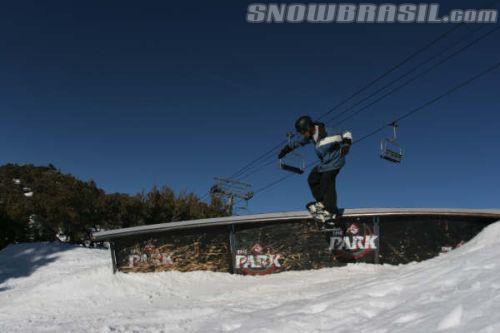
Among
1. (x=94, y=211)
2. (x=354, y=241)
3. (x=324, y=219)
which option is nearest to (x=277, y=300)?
(x=324, y=219)

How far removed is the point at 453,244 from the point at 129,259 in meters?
7.86

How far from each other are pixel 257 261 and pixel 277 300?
3.57 metres

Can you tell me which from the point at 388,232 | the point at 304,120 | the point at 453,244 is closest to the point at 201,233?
the point at 304,120

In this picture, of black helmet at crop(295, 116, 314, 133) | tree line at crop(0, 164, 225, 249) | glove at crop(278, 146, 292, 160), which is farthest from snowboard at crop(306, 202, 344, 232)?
tree line at crop(0, 164, 225, 249)

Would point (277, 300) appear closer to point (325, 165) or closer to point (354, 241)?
point (325, 165)

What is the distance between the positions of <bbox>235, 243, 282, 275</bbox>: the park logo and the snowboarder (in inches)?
69.0

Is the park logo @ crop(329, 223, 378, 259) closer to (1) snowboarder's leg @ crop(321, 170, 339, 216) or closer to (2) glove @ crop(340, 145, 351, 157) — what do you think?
(1) snowboarder's leg @ crop(321, 170, 339, 216)

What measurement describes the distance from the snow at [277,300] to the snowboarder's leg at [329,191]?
147cm

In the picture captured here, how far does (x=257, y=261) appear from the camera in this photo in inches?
396

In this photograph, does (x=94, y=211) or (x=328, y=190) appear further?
(x=94, y=211)

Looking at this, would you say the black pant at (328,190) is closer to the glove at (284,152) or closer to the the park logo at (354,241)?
the glove at (284,152)

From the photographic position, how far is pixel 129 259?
9.93 metres

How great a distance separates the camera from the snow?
12.4 ft

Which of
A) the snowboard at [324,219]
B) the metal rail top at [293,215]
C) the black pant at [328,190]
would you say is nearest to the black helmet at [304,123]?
the black pant at [328,190]
